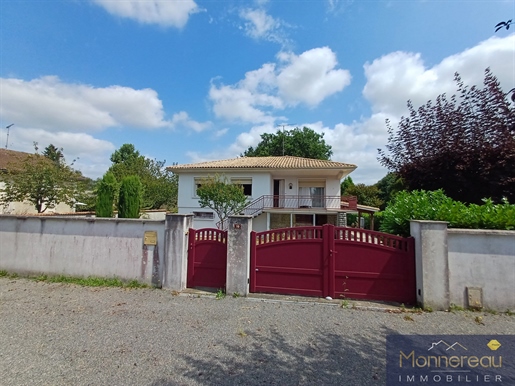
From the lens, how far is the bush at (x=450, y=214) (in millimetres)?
4648

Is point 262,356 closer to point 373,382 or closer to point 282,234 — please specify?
point 373,382

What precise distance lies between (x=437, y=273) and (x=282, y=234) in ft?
9.72

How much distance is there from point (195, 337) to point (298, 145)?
3345 centimetres

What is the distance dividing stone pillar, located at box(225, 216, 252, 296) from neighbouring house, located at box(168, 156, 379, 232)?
11.0 metres

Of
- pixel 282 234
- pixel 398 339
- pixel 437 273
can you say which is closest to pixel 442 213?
pixel 437 273

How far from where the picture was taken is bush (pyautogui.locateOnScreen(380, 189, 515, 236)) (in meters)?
4.65

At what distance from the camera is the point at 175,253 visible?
538 cm

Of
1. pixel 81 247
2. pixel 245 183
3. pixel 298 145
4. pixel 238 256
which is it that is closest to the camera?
pixel 238 256

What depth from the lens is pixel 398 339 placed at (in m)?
3.47

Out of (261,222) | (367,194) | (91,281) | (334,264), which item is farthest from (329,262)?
(367,194)

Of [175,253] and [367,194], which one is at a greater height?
[367,194]

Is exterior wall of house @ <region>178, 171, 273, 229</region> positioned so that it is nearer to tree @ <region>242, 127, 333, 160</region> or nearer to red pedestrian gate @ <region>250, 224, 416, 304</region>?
red pedestrian gate @ <region>250, 224, 416, 304</region>

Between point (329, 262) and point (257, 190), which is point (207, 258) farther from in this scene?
Answer: point (257, 190)

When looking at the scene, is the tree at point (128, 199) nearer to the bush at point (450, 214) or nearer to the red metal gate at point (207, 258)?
the red metal gate at point (207, 258)
